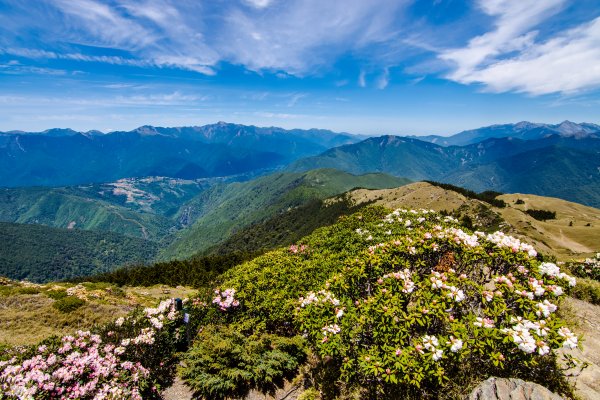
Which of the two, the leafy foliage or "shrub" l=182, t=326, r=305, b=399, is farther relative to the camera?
"shrub" l=182, t=326, r=305, b=399

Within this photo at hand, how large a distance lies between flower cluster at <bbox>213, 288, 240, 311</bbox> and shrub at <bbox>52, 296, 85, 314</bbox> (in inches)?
819

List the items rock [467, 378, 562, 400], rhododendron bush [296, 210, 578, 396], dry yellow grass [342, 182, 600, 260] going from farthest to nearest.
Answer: dry yellow grass [342, 182, 600, 260] → rhododendron bush [296, 210, 578, 396] → rock [467, 378, 562, 400]

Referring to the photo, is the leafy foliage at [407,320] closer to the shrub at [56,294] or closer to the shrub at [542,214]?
the shrub at [56,294]

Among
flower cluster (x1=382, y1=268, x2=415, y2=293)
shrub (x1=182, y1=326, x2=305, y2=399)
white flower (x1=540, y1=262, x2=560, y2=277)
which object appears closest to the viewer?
flower cluster (x1=382, y1=268, x2=415, y2=293)

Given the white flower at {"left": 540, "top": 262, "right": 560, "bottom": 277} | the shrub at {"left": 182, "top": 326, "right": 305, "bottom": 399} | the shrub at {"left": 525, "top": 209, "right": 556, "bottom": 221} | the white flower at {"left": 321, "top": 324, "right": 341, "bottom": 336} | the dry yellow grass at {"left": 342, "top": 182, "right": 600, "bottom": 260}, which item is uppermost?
the white flower at {"left": 540, "top": 262, "right": 560, "bottom": 277}

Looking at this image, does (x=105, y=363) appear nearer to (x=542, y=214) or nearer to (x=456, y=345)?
(x=456, y=345)

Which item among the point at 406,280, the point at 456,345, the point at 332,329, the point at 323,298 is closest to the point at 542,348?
the point at 456,345

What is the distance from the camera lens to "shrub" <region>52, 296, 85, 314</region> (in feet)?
85.7

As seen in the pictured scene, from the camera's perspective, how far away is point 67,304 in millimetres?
26578

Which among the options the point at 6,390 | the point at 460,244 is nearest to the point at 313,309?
the point at 460,244

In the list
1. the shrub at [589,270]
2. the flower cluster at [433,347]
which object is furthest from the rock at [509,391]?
the shrub at [589,270]

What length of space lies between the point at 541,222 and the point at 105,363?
161285 millimetres

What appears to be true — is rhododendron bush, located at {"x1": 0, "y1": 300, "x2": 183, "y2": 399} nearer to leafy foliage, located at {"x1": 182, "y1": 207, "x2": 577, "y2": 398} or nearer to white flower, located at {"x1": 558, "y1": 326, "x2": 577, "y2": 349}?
leafy foliage, located at {"x1": 182, "y1": 207, "x2": 577, "y2": 398}

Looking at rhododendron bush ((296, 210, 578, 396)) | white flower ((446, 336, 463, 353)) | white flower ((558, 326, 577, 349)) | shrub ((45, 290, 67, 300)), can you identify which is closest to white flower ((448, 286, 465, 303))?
rhododendron bush ((296, 210, 578, 396))
